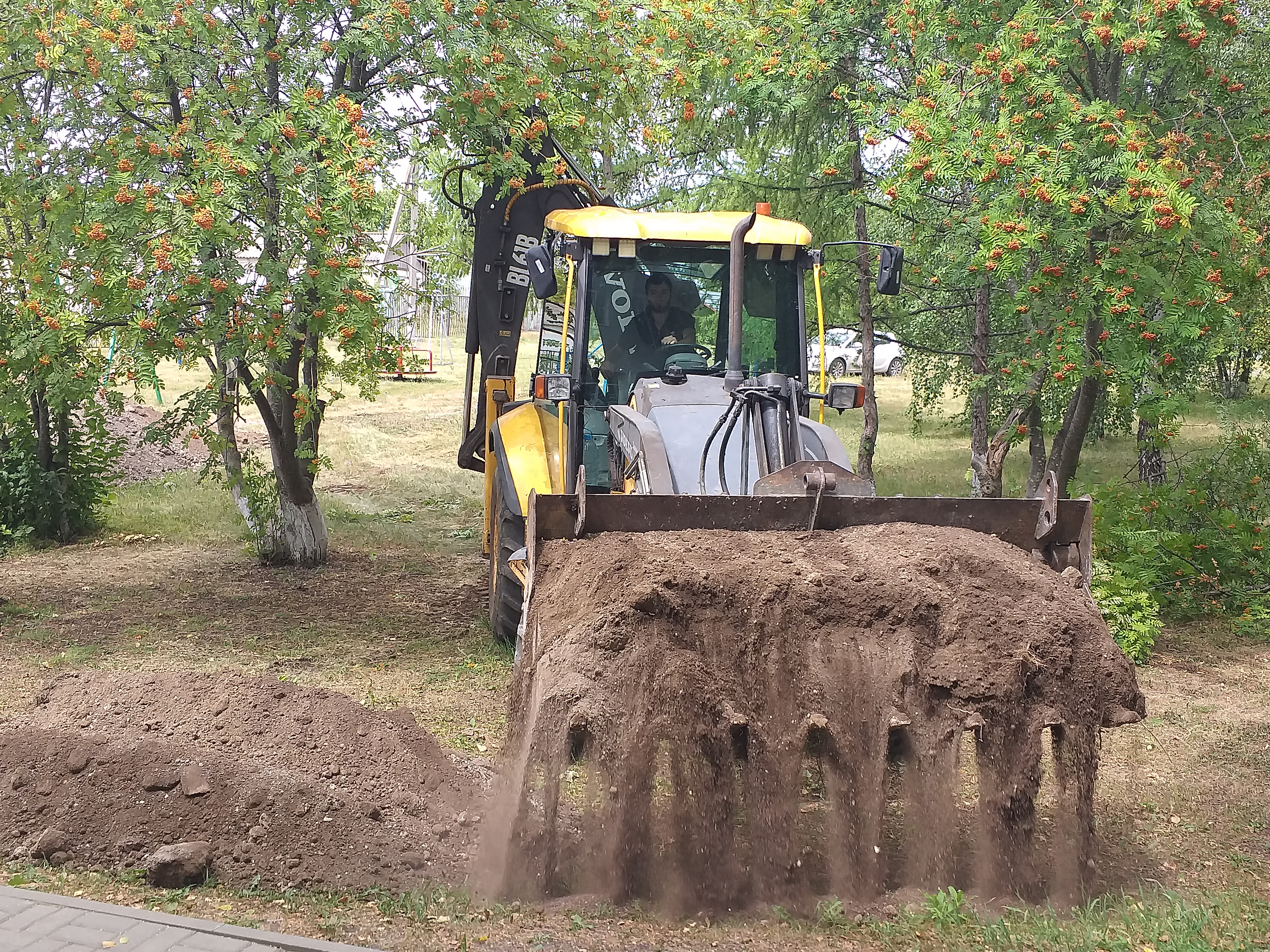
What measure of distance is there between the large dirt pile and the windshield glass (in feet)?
7.96

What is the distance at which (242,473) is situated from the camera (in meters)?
10.7

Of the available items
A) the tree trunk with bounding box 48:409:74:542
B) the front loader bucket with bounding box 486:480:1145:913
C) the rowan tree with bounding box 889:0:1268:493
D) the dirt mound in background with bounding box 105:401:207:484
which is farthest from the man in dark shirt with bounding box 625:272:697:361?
the dirt mound in background with bounding box 105:401:207:484

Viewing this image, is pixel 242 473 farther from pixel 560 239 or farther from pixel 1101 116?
pixel 1101 116

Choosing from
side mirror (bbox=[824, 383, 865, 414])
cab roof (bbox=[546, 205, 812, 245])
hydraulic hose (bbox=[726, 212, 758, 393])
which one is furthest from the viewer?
cab roof (bbox=[546, 205, 812, 245])

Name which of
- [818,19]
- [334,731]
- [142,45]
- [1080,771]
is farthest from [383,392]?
[1080,771]

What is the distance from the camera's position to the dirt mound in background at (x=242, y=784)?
4707 millimetres

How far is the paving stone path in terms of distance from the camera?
3850 millimetres

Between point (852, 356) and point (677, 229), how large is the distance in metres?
27.4

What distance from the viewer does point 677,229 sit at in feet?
22.1

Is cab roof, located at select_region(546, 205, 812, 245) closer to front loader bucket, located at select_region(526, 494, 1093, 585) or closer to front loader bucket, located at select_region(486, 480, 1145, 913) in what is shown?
front loader bucket, located at select_region(526, 494, 1093, 585)

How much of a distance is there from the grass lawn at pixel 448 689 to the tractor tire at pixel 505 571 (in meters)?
0.24

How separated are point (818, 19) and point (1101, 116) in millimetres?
3832

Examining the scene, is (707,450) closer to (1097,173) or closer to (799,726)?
(799,726)

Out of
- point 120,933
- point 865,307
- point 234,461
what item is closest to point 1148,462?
point 865,307
